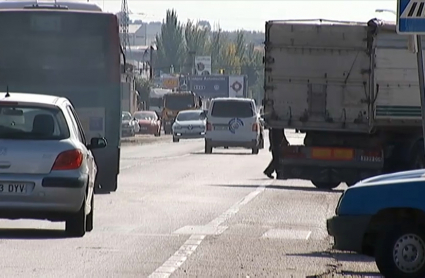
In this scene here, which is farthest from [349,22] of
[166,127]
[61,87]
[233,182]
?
[166,127]

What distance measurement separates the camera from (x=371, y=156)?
2461 cm

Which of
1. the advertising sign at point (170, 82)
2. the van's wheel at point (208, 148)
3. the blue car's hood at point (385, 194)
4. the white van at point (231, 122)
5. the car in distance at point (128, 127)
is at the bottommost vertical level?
the advertising sign at point (170, 82)

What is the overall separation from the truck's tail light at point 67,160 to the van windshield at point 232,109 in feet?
91.1

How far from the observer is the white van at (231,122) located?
42.2 metres

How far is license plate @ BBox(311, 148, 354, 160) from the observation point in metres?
24.8

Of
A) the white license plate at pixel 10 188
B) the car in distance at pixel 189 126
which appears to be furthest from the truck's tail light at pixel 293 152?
the car in distance at pixel 189 126

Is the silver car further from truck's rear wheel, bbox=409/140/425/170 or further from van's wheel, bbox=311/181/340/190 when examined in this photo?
Result: van's wheel, bbox=311/181/340/190

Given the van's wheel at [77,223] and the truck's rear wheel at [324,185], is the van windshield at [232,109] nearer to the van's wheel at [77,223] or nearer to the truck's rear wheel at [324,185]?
the truck's rear wheel at [324,185]

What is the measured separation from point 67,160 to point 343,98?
11156 millimetres

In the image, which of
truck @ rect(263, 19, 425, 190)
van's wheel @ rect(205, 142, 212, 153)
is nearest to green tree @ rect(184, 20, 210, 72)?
van's wheel @ rect(205, 142, 212, 153)

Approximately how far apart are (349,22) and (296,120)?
2.09 metres

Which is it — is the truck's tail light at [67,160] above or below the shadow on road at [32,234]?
above

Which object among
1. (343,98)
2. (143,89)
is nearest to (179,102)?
(343,98)

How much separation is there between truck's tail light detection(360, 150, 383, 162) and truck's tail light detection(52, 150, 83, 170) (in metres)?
11.0
